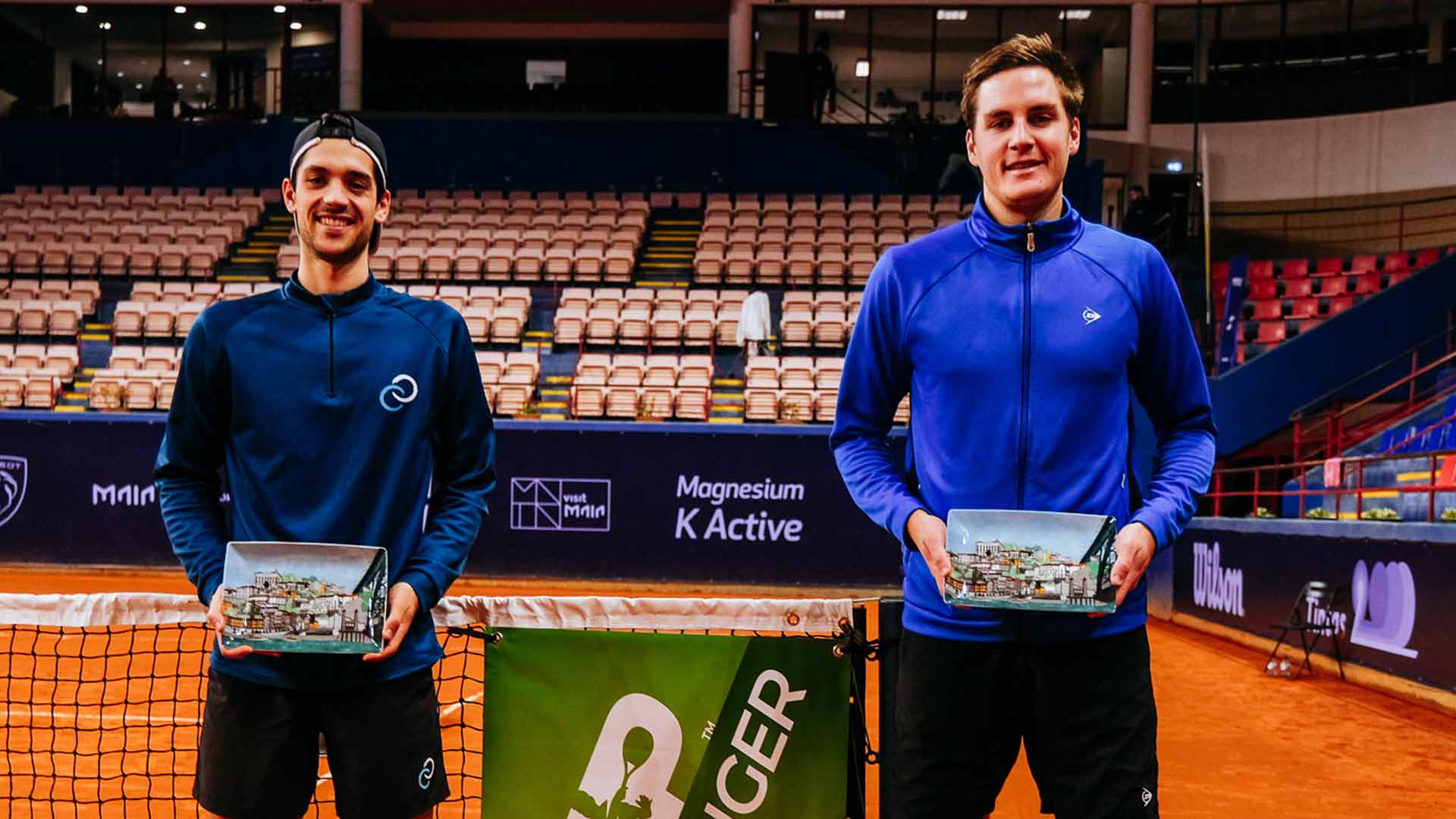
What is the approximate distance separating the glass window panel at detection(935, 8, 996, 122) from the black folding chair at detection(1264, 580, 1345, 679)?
16.7 m

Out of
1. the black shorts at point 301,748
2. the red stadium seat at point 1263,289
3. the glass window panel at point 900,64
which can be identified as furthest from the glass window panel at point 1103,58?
the black shorts at point 301,748

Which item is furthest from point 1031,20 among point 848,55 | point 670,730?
point 670,730

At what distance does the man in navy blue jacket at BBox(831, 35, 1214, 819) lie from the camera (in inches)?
95.3

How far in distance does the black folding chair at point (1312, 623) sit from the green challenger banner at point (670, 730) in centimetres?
725

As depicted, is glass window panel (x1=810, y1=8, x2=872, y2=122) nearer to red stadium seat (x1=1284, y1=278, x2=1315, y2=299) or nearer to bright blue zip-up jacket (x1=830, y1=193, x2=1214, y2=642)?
red stadium seat (x1=1284, y1=278, x2=1315, y2=299)

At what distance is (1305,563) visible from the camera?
10.7m

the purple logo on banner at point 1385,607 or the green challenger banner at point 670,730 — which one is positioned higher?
the green challenger banner at point 670,730

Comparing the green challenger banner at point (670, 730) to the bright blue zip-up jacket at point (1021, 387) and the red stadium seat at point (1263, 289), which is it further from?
the red stadium seat at point (1263, 289)

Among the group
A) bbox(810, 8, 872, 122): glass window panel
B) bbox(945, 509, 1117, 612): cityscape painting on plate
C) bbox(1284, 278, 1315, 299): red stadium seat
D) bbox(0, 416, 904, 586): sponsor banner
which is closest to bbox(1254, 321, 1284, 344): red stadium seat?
bbox(1284, 278, 1315, 299): red stadium seat

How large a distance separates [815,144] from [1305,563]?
15266mm

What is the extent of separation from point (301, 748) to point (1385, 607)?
866 centimetres

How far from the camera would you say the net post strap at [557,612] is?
11.5 ft

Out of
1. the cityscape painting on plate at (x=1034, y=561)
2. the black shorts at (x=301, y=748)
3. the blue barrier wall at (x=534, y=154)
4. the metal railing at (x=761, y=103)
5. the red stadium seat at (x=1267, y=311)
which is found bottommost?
the black shorts at (x=301, y=748)

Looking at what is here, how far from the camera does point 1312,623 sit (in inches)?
410
